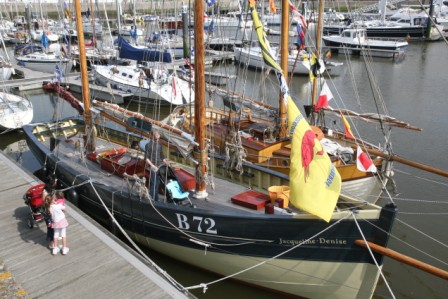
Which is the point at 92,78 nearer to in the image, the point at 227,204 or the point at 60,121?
the point at 60,121

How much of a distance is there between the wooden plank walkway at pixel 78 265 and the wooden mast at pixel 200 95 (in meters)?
2.62

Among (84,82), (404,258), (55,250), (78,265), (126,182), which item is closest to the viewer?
(404,258)

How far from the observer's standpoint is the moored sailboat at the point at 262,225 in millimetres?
8523

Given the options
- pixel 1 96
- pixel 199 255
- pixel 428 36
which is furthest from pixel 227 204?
pixel 428 36

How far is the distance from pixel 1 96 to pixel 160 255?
19.3 m

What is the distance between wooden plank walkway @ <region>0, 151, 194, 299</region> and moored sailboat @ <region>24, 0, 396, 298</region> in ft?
3.31

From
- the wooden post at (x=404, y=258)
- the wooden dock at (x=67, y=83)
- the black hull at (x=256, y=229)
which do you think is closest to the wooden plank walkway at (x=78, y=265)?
the black hull at (x=256, y=229)

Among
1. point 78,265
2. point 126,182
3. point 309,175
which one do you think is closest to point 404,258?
point 309,175

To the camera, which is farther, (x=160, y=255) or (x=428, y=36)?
(x=428, y=36)

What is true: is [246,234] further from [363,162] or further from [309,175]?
[363,162]

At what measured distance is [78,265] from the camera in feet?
29.7

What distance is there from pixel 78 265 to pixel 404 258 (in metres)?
6.78

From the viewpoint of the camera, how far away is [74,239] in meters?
10.1

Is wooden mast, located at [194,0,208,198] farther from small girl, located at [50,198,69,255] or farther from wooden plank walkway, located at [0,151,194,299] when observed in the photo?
small girl, located at [50,198,69,255]
